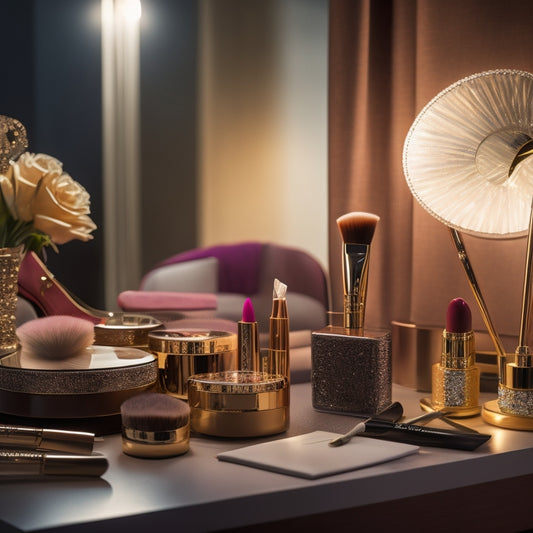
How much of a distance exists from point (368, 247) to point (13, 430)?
0.49 metres

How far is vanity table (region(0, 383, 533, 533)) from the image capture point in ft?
2.05

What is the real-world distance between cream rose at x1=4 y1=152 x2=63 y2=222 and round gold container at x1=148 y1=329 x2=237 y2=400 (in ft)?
0.76

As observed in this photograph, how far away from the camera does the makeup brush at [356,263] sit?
978mm

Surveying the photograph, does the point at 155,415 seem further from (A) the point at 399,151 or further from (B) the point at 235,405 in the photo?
(A) the point at 399,151

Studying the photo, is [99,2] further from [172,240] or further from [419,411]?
[419,411]

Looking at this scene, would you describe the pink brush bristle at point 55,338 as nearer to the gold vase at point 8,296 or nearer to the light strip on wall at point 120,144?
the gold vase at point 8,296

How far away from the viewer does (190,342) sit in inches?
36.9

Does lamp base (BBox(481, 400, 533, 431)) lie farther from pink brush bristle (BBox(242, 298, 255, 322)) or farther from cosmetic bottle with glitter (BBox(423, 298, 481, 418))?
pink brush bristle (BBox(242, 298, 255, 322))

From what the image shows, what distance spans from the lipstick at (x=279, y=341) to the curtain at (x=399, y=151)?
260mm

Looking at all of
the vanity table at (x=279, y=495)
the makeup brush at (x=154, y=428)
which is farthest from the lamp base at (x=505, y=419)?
the makeup brush at (x=154, y=428)

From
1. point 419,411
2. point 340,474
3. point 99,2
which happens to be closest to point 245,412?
point 340,474

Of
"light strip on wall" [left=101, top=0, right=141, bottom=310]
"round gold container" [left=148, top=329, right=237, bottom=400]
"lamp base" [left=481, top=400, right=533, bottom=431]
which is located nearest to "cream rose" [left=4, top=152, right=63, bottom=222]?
"light strip on wall" [left=101, top=0, right=141, bottom=310]

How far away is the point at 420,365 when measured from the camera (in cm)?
114

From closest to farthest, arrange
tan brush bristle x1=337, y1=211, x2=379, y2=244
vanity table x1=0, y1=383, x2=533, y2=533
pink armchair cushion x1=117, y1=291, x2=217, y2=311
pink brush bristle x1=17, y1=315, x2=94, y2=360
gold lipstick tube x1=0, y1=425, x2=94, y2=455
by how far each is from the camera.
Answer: vanity table x1=0, y1=383, x2=533, y2=533, gold lipstick tube x1=0, y1=425, x2=94, y2=455, pink brush bristle x1=17, y1=315, x2=94, y2=360, tan brush bristle x1=337, y1=211, x2=379, y2=244, pink armchair cushion x1=117, y1=291, x2=217, y2=311
